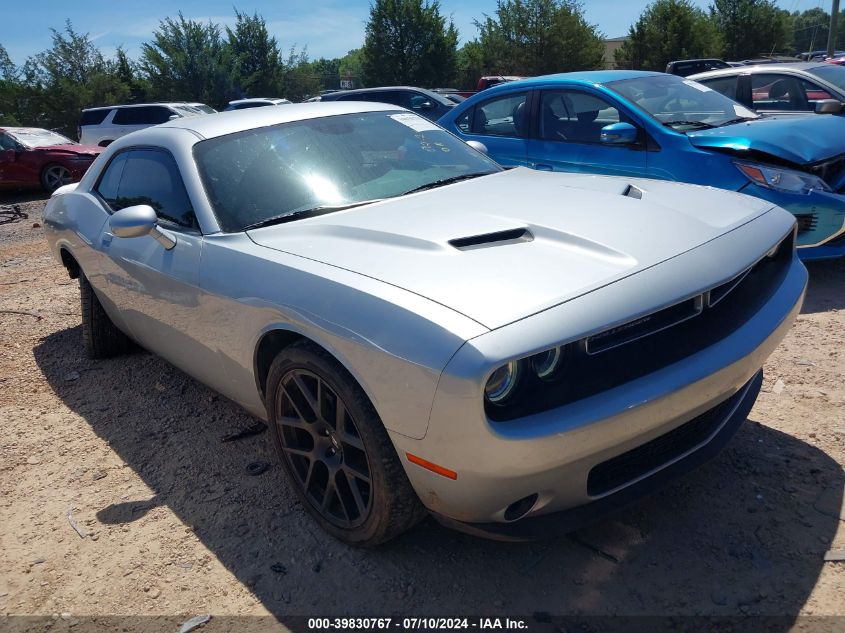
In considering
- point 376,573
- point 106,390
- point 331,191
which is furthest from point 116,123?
point 376,573

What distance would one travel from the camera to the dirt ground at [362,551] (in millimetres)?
2229

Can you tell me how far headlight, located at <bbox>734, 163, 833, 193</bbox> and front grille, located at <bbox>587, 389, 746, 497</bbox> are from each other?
2.87 m

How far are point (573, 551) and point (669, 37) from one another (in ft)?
113

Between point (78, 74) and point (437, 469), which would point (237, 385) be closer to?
point (437, 469)

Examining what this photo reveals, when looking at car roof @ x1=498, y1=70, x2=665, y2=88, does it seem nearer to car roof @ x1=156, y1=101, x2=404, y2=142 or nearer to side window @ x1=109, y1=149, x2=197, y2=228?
car roof @ x1=156, y1=101, x2=404, y2=142

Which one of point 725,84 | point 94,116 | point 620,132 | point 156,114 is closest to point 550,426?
point 620,132

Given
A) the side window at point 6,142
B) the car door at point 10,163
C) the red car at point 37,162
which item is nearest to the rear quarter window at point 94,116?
the red car at point 37,162

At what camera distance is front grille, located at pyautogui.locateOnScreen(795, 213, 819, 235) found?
4.69 m

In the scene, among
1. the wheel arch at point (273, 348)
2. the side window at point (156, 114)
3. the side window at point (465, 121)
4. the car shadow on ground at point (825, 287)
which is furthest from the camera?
the side window at point (156, 114)

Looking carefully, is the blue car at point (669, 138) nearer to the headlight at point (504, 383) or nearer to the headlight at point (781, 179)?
the headlight at point (781, 179)

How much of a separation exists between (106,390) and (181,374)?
1.41 ft

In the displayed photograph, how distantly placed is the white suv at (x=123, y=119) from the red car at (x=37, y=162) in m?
3.63

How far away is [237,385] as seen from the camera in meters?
2.93

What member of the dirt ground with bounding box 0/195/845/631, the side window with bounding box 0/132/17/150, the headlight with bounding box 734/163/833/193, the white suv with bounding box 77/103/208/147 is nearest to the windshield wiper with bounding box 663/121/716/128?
the headlight with bounding box 734/163/833/193
